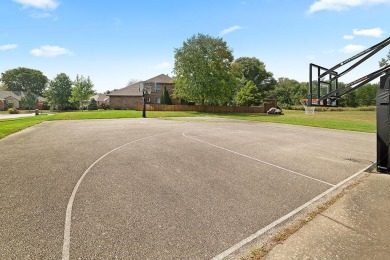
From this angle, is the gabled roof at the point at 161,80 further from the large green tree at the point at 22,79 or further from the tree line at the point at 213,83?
the large green tree at the point at 22,79

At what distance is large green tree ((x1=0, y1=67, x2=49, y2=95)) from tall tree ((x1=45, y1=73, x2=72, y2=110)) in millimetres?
63206

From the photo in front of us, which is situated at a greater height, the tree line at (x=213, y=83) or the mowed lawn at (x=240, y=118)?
the tree line at (x=213, y=83)

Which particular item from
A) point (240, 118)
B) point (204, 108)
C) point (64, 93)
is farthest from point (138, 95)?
point (240, 118)

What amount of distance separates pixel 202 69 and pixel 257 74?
4056 centimetres

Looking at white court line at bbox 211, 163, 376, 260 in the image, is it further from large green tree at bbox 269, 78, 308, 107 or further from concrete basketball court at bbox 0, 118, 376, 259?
large green tree at bbox 269, 78, 308, 107

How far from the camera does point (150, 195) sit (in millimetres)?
6266

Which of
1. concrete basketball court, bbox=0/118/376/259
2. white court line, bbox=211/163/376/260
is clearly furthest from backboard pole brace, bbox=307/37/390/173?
white court line, bbox=211/163/376/260

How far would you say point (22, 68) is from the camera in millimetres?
116562

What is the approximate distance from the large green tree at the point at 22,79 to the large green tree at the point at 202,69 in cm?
10141

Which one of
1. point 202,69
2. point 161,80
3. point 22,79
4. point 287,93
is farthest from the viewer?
point 22,79

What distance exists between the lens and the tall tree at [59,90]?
2579 inches

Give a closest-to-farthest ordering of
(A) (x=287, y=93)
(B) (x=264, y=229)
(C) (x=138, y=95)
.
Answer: (B) (x=264, y=229), (C) (x=138, y=95), (A) (x=287, y=93)

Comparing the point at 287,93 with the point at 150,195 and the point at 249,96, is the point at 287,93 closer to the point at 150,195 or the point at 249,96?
the point at 249,96

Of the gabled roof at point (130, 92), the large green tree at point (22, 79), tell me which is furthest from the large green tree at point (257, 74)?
the large green tree at point (22, 79)
